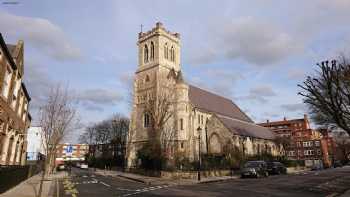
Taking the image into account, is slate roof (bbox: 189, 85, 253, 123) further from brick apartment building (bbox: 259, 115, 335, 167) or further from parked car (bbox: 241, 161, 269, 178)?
parked car (bbox: 241, 161, 269, 178)

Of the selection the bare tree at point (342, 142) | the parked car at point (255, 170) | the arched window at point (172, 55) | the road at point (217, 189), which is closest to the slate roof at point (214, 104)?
the arched window at point (172, 55)

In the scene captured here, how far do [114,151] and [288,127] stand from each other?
74124 mm

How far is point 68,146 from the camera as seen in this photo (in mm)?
18172

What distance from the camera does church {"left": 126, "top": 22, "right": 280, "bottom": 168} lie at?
5119cm

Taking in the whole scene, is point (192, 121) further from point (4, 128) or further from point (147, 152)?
point (4, 128)

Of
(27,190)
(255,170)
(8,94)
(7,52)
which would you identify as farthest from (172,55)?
(27,190)

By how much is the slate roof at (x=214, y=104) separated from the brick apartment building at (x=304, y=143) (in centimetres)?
1976

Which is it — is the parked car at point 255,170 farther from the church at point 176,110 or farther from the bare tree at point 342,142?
the church at point 176,110

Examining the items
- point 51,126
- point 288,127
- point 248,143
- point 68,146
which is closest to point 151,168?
point 68,146

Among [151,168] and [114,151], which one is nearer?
[151,168]

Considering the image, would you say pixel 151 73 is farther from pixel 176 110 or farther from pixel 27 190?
pixel 27 190

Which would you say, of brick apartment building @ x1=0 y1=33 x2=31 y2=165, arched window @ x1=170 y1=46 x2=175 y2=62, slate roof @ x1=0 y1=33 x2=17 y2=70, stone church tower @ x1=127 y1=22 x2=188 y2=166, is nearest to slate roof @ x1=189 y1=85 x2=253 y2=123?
stone church tower @ x1=127 y1=22 x2=188 y2=166

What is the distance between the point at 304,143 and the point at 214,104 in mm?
50838

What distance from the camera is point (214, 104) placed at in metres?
65.5
